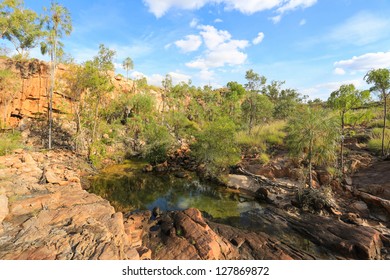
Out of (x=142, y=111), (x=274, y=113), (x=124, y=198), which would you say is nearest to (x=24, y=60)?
(x=142, y=111)

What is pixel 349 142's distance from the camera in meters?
18.3

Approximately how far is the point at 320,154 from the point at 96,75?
66.6 ft

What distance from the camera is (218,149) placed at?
55.9ft

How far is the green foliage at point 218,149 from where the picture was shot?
1689cm

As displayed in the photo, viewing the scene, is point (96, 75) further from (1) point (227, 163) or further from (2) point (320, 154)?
(2) point (320, 154)

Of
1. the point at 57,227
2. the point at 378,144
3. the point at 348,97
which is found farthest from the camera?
the point at 378,144

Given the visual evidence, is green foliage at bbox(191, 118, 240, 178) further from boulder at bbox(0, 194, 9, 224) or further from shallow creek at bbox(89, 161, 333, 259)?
boulder at bbox(0, 194, 9, 224)

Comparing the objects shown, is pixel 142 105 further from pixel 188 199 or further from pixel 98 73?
pixel 188 199

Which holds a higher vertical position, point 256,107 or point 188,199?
point 256,107

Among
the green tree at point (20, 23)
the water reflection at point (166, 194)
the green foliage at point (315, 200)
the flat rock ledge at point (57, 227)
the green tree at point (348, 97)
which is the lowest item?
the water reflection at point (166, 194)

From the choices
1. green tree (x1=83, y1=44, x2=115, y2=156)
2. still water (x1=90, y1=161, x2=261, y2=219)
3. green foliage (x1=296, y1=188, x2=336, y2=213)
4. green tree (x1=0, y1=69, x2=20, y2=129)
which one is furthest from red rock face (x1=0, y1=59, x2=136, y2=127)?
green foliage (x1=296, y1=188, x2=336, y2=213)

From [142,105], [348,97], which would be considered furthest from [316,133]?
[142,105]

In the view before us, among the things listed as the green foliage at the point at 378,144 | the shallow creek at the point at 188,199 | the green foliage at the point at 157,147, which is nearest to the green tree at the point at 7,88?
the shallow creek at the point at 188,199

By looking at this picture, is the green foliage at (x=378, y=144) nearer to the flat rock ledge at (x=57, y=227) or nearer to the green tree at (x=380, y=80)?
the green tree at (x=380, y=80)
